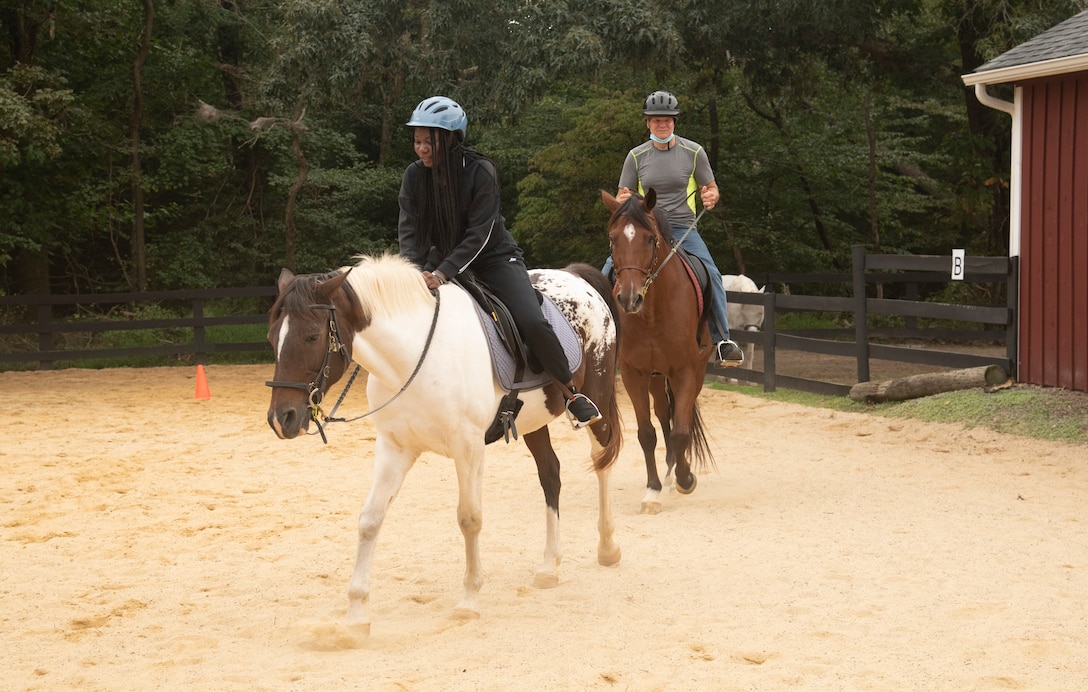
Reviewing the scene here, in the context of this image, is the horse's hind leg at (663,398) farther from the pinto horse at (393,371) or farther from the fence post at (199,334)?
the fence post at (199,334)

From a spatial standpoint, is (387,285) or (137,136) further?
(137,136)

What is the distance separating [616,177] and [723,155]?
12.8 feet

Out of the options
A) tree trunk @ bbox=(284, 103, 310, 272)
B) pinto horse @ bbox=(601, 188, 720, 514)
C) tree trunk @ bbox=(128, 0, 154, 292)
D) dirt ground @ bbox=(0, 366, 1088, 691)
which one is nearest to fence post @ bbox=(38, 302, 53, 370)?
tree trunk @ bbox=(128, 0, 154, 292)

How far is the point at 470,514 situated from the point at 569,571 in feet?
3.95

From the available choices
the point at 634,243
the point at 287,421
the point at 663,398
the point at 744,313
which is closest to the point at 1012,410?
the point at 663,398

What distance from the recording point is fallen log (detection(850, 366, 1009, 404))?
37.9 ft

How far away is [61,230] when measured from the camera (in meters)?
22.0

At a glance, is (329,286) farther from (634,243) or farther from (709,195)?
(709,195)

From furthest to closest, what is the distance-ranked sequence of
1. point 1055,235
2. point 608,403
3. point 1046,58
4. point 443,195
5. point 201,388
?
point 201,388, point 1055,235, point 1046,58, point 608,403, point 443,195

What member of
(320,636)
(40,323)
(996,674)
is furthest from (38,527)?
(40,323)

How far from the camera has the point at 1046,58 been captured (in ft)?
37.1

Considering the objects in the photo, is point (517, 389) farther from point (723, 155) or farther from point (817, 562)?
point (723, 155)

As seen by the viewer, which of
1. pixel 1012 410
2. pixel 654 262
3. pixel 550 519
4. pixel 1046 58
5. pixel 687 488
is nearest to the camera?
pixel 550 519

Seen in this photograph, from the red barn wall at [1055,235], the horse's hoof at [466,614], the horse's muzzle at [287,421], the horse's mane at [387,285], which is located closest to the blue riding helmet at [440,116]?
the horse's mane at [387,285]
